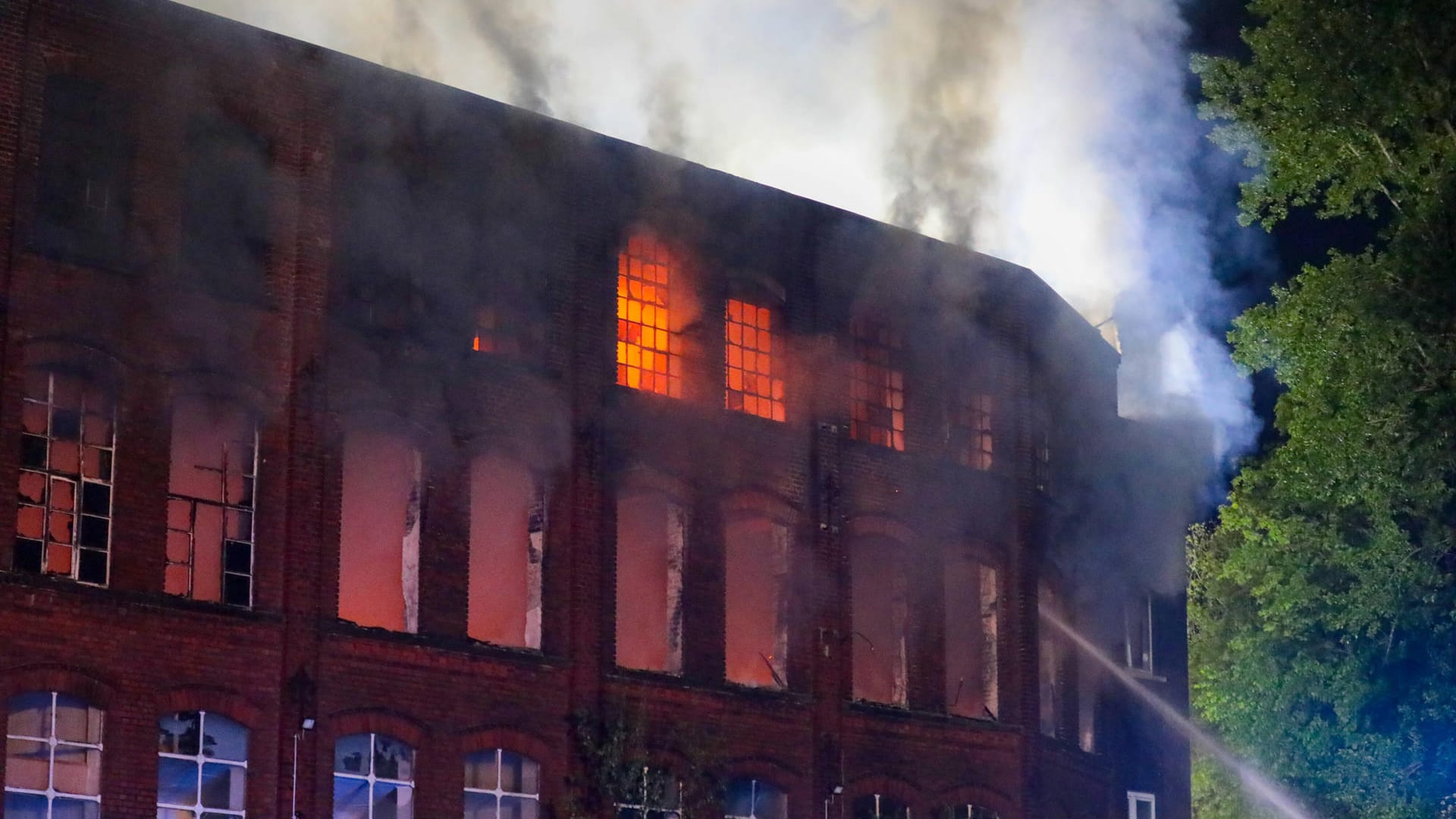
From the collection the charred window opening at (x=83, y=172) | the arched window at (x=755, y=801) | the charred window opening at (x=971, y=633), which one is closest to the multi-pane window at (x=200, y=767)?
the charred window opening at (x=83, y=172)

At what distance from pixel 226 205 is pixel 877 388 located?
9.78 metres

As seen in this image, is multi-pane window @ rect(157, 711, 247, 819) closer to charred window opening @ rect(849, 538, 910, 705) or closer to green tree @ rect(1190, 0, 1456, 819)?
charred window opening @ rect(849, 538, 910, 705)

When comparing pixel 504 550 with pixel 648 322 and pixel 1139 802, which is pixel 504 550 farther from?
pixel 1139 802

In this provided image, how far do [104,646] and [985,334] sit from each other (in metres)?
13.9

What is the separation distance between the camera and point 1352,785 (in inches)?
1115

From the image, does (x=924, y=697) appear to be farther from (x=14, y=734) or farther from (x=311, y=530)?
(x=14, y=734)

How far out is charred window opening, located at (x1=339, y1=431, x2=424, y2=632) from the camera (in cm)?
2394

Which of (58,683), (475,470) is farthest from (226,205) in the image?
(58,683)

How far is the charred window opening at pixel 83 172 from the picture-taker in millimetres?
21266

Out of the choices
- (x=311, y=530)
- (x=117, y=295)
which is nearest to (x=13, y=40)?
(x=117, y=295)

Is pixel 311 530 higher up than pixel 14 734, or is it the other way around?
pixel 311 530

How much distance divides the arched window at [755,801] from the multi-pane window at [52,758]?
25.7 ft

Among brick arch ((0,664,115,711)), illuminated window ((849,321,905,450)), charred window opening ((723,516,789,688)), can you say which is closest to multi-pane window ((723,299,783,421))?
illuminated window ((849,321,905,450))

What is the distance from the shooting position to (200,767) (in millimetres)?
21234
